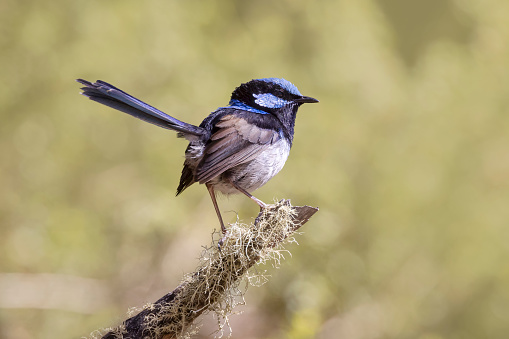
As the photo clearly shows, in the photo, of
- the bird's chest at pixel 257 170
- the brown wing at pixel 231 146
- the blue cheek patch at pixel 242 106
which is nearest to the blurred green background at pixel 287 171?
the blue cheek patch at pixel 242 106

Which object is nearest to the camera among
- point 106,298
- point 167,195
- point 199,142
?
point 199,142

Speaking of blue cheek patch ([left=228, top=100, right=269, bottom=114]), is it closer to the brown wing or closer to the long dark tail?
the brown wing

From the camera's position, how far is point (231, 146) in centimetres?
320

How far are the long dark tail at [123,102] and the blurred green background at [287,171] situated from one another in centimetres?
280

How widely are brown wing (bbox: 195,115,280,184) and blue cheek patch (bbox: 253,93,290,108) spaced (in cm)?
27

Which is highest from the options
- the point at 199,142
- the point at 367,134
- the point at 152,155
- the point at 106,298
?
the point at 152,155

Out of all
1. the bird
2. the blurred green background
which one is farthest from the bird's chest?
the blurred green background

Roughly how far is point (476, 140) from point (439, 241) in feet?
3.95

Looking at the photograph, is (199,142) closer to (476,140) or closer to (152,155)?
(152,155)

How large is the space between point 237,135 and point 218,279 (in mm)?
850

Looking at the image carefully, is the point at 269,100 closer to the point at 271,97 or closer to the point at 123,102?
the point at 271,97

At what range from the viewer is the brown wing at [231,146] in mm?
3150

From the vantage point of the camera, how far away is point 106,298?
581 cm

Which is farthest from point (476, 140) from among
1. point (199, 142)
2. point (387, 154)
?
point (199, 142)
